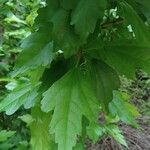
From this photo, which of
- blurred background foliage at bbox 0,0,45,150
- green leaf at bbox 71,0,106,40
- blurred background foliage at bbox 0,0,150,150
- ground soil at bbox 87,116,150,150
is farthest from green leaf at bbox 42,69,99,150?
ground soil at bbox 87,116,150,150

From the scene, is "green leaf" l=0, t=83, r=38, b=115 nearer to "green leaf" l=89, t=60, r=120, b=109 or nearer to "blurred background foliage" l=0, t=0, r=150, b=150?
"green leaf" l=89, t=60, r=120, b=109

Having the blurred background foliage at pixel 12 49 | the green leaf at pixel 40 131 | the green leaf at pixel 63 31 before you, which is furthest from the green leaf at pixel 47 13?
the blurred background foliage at pixel 12 49

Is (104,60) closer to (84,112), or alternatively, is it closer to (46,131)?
(84,112)

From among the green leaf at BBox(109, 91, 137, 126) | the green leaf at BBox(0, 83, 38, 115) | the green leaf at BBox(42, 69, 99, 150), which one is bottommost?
the green leaf at BBox(109, 91, 137, 126)

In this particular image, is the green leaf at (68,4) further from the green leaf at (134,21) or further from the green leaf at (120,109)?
the green leaf at (120,109)

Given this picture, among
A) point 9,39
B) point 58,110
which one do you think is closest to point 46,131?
point 58,110
